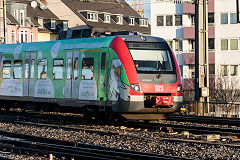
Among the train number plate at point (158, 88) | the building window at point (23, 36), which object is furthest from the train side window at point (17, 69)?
the building window at point (23, 36)

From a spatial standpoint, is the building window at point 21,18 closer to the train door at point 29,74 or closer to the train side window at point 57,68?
the train door at point 29,74

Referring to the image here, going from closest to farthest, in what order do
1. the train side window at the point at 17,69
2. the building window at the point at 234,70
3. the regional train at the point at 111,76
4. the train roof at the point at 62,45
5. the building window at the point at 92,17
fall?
the regional train at the point at 111,76 < the train roof at the point at 62,45 < the train side window at the point at 17,69 < the building window at the point at 234,70 < the building window at the point at 92,17

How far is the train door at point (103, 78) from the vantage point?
19.1m

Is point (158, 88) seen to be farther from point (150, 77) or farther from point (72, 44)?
point (72, 44)

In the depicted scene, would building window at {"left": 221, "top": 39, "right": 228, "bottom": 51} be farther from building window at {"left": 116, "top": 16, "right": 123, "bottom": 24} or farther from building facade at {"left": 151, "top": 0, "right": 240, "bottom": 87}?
building window at {"left": 116, "top": 16, "right": 123, "bottom": 24}

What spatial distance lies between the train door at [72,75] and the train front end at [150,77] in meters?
2.44

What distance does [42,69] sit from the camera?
22703 millimetres

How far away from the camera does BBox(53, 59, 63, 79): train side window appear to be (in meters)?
21.6

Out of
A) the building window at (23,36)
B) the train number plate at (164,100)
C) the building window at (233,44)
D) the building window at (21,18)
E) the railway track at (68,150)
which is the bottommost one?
the railway track at (68,150)

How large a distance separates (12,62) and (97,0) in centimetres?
6776

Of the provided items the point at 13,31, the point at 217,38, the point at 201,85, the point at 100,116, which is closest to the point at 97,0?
the point at 13,31

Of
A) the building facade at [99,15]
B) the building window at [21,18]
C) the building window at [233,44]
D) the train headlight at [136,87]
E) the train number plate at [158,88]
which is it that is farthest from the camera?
the building facade at [99,15]

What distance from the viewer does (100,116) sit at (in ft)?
66.0

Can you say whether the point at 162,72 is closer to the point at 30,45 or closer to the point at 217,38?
the point at 30,45
